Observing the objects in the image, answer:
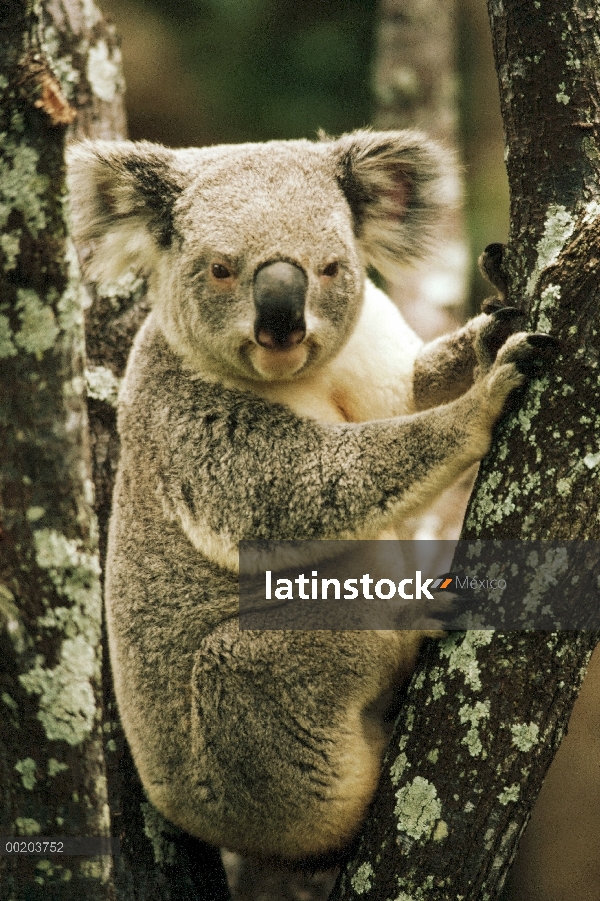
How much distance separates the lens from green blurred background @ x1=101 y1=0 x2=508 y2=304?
1055 centimetres

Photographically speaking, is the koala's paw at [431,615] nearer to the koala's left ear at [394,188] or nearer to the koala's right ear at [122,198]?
the koala's left ear at [394,188]

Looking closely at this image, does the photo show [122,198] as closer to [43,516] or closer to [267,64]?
[43,516]

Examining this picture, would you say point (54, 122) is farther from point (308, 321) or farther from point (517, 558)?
point (517, 558)

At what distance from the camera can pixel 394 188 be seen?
3.81 metres

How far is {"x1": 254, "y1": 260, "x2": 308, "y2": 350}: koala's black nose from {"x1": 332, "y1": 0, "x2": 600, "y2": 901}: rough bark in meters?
0.75

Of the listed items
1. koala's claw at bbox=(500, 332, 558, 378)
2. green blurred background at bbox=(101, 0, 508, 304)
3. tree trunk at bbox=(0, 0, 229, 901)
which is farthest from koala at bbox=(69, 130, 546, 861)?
green blurred background at bbox=(101, 0, 508, 304)

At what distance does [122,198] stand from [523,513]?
6.64ft

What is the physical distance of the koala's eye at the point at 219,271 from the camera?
333 centimetres

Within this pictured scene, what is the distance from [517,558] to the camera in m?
2.67

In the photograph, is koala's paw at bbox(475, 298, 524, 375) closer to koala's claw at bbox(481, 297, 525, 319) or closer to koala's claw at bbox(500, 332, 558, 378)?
koala's claw at bbox(481, 297, 525, 319)

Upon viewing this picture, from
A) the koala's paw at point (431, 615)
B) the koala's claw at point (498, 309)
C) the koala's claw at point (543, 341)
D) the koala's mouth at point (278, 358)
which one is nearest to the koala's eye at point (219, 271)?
the koala's mouth at point (278, 358)

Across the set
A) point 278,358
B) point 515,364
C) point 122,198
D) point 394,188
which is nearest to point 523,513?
Answer: point 515,364

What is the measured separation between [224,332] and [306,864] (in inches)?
79.7

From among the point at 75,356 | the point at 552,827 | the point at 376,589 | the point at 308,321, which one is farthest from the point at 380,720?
the point at 75,356
